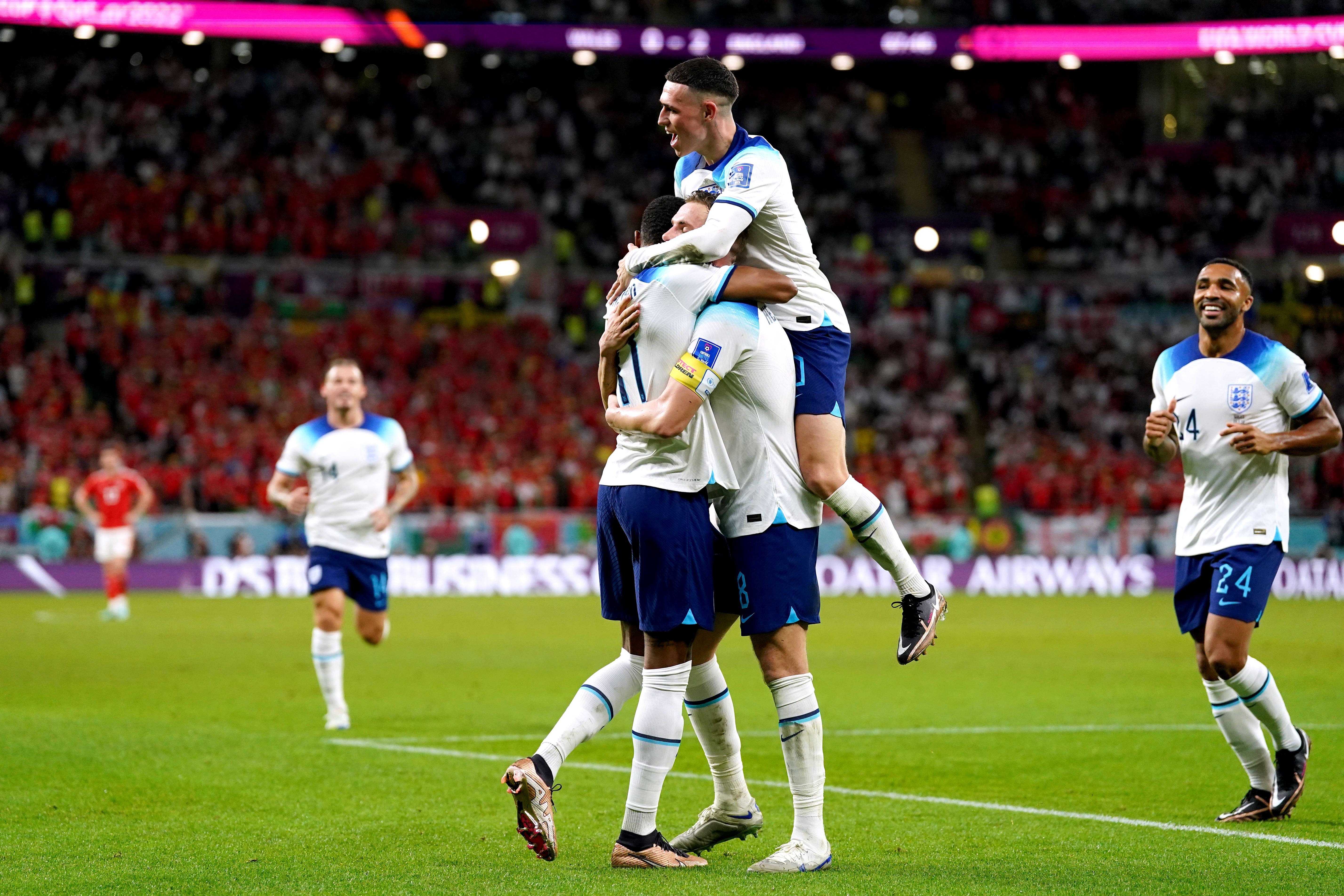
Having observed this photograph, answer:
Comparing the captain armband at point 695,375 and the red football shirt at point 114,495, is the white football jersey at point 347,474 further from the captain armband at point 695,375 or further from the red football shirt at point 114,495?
the red football shirt at point 114,495

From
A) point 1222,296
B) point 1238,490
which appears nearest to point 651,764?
point 1238,490

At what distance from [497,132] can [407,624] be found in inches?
822

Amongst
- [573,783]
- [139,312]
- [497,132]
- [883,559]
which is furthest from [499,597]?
[883,559]

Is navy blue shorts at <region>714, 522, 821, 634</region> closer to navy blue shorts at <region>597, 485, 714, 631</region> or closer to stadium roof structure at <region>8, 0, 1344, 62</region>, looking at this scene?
navy blue shorts at <region>597, 485, 714, 631</region>

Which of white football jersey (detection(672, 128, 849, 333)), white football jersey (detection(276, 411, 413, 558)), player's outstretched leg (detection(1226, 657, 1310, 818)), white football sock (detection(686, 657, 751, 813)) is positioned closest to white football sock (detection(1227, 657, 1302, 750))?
player's outstretched leg (detection(1226, 657, 1310, 818))

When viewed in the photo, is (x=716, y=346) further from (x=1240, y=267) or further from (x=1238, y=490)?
(x=1240, y=267)

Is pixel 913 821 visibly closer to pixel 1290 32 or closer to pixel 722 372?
pixel 722 372

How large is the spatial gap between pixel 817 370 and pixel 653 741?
1600 millimetres

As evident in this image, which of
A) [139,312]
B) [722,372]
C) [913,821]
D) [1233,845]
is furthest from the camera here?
[139,312]

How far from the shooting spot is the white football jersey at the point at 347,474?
38.0 feet

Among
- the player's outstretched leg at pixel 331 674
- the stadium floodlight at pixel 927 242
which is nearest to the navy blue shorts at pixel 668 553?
the player's outstretched leg at pixel 331 674

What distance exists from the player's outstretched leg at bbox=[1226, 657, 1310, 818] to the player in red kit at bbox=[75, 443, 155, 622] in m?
17.5

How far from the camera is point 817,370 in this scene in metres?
6.41

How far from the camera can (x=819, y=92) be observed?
4312 centimetres
